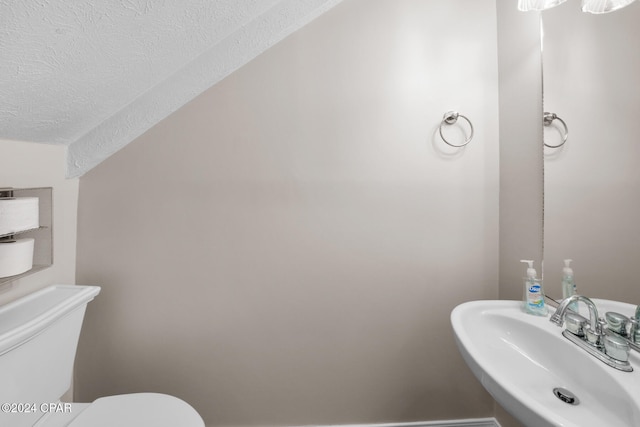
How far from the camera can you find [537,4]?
45.0 inches

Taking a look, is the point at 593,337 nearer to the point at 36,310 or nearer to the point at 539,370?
the point at 539,370

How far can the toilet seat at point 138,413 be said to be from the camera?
3.22ft

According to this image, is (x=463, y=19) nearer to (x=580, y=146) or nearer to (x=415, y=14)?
(x=415, y=14)

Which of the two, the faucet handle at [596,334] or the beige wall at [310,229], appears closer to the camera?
the faucet handle at [596,334]

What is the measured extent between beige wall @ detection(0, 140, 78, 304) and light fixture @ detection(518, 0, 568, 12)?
193 centimetres

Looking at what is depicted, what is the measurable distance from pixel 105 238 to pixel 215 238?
0.48 metres

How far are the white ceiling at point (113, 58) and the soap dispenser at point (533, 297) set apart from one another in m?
1.42

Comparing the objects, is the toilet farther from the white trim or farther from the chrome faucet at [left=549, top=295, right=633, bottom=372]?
the chrome faucet at [left=549, top=295, right=633, bottom=372]

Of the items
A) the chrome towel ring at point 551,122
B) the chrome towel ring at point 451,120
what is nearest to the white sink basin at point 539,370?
the chrome towel ring at point 551,122

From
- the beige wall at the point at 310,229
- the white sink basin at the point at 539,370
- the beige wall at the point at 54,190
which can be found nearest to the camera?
the white sink basin at the point at 539,370

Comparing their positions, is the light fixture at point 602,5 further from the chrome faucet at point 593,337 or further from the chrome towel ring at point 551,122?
the chrome faucet at point 593,337

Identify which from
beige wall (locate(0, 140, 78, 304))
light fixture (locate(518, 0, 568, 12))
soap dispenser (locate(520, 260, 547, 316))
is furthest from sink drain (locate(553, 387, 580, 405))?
beige wall (locate(0, 140, 78, 304))

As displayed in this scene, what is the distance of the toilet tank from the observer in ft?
2.83

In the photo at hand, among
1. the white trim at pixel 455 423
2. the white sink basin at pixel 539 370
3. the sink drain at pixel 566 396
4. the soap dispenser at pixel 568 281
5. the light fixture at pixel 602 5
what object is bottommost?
the white trim at pixel 455 423
